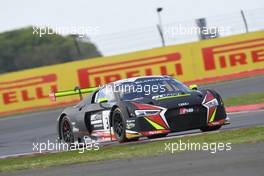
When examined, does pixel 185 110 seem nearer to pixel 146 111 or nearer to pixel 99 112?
pixel 146 111

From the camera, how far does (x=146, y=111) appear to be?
12.2 meters

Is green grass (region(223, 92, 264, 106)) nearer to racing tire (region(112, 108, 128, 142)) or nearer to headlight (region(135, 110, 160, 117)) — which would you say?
racing tire (region(112, 108, 128, 142))

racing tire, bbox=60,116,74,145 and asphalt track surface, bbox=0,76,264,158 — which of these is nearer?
racing tire, bbox=60,116,74,145

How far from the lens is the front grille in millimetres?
12164

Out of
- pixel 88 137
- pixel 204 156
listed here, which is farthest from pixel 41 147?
pixel 204 156

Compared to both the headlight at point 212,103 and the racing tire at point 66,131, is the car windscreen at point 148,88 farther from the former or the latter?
the racing tire at point 66,131

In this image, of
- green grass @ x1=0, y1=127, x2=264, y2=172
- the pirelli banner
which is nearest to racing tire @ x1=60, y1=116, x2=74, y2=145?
green grass @ x1=0, y1=127, x2=264, y2=172

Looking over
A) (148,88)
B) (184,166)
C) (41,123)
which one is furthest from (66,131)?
(41,123)

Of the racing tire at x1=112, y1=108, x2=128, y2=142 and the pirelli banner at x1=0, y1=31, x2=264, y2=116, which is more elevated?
the pirelli banner at x1=0, y1=31, x2=264, y2=116

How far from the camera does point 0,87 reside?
89.2 feet

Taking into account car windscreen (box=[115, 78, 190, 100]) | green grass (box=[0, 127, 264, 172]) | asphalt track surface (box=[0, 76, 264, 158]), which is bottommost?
asphalt track surface (box=[0, 76, 264, 158])

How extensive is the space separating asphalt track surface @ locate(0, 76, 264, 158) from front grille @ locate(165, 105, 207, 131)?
1411 millimetres

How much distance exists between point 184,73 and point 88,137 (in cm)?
1400

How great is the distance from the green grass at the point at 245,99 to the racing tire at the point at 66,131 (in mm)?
5973
